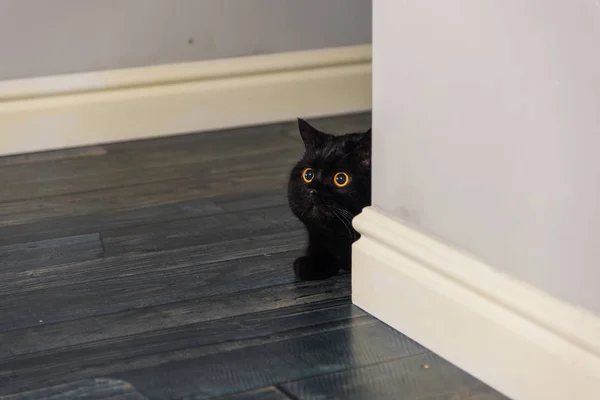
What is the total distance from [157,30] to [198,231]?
0.99 metres

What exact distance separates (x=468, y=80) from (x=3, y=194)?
138 cm

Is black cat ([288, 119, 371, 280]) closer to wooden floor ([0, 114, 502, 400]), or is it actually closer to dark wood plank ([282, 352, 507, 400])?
wooden floor ([0, 114, 502, 400])

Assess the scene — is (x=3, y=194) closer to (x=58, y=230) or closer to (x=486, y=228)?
(x=58, y=230)

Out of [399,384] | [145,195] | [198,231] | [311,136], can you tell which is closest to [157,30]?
[145,195]

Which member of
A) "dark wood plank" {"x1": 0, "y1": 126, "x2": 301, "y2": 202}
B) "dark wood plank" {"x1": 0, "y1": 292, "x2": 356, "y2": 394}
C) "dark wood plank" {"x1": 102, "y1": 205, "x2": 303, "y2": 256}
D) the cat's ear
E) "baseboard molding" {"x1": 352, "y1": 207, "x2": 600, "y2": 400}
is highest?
the cat's ear

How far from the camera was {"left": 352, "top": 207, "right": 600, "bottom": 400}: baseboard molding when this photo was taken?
1.10 meters

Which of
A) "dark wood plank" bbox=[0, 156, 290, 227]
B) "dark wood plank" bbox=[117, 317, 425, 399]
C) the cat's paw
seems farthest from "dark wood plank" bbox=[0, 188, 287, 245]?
"dark wood plank" bbox=[117, 317, 425, 399]

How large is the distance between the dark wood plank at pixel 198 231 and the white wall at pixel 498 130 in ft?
1.63

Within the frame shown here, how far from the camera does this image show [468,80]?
1.23 m

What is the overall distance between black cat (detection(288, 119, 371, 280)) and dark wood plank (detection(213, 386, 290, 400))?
0.42 metres

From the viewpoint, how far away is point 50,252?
1.83 m

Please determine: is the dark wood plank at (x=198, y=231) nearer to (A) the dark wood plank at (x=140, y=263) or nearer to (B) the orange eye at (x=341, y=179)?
(A) the dark wood plank at (x=140, y=263)

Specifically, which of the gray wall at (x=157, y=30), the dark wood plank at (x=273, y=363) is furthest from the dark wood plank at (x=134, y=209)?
the dark wood plank at (x=273, y=363)

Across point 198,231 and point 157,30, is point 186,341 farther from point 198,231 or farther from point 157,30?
point 157,30
